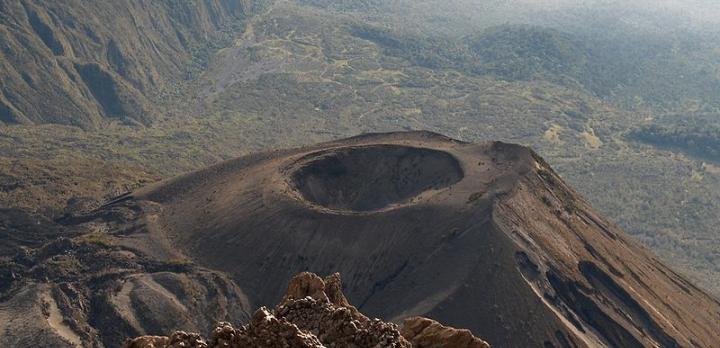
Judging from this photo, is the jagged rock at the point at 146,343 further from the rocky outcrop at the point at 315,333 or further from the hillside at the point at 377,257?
the hillside at the point at 377,257

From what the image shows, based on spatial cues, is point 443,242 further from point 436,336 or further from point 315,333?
point 315,333

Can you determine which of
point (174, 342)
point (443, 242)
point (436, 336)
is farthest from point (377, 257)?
point (174, 342)

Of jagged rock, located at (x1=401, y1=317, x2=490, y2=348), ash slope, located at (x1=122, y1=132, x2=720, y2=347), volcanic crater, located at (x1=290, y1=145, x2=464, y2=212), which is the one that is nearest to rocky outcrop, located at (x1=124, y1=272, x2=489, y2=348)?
jagged rock, located at (x1=401, y1=317, x2=490, y2=348)

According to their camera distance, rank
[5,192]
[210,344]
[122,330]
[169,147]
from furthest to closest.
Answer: [169,147] → [5,192] → [122,330] → [210,344]

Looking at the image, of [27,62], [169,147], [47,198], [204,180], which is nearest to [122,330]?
[204,180]

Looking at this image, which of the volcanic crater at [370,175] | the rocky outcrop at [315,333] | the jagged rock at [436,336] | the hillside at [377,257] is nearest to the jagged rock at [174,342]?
the rocky outcrop at [315,333]

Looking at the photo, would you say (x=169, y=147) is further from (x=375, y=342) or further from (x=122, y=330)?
(x=375, y=342)
